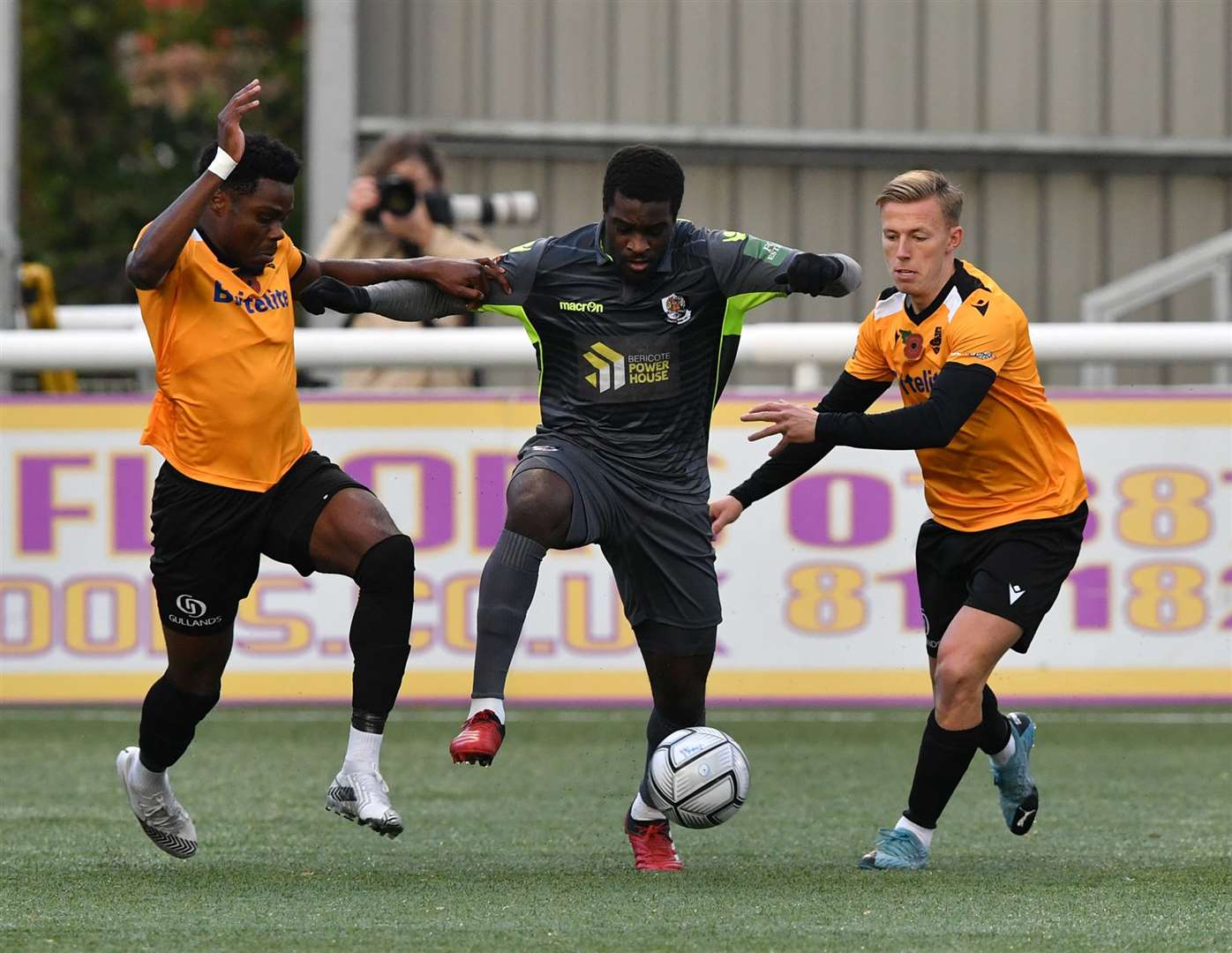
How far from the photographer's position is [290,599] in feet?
28.5

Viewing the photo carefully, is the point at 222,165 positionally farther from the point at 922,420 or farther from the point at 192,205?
the point at 922,420

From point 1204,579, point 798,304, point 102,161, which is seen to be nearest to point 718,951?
point 1204,579

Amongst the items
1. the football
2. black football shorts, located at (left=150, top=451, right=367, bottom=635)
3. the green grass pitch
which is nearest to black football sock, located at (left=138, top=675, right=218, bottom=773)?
black football shorts, located at (left=150, top=451, right=367, bottom=635)

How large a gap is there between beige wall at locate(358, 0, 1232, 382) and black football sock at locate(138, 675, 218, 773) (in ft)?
30.7

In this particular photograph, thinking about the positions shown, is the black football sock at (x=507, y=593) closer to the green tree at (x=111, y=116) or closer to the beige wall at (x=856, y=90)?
the beige wall at (x=856, y=90)

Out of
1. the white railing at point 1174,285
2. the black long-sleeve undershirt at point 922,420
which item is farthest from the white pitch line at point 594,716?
the white railing at point 1174,285

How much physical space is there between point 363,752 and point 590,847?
3.27ft

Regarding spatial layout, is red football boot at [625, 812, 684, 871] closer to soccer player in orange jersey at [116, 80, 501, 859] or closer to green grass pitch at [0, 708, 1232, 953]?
green grass pitch at [0, 708, 1232, 953]

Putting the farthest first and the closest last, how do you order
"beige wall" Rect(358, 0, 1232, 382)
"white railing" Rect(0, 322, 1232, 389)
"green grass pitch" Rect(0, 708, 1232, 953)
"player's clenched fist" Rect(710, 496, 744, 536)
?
"beige wall" Rect(358, 0, 1232, 382)
"white railing" Rect(0, 322, 1232, 389)
"player's clenched fist" Rect(710, 496, 744, 536)
"green grass pitch" Rect(0, 708, 1232, 953)

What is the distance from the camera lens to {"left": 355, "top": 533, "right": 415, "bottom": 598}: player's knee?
5.46m

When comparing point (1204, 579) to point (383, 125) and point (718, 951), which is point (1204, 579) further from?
point (383, 125)

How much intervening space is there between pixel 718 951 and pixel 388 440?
478 centimetres

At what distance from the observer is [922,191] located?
5.40 metres

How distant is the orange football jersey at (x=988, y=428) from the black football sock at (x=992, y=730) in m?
0.56
